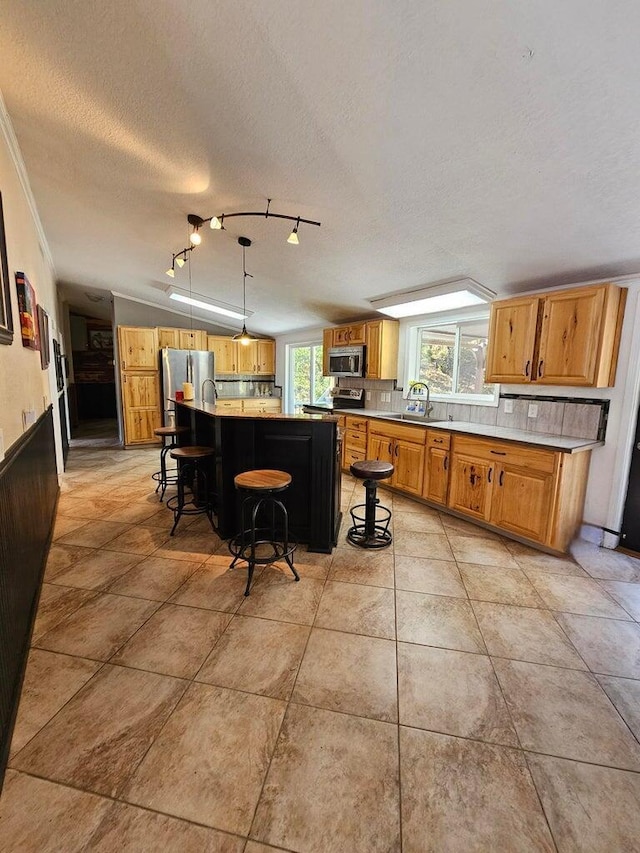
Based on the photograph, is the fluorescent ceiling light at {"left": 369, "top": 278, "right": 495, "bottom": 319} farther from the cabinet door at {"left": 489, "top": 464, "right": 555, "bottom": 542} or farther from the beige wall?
the beige wall

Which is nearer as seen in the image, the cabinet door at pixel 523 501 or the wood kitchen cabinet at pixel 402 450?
the cabinet door at pixel 523 501

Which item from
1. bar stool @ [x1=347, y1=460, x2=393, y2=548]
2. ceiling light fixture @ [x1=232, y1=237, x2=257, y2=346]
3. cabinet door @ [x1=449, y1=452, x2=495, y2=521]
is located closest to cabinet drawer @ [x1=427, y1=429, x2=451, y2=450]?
cabinet door @ [x1=449, y1=452, x2=495, y2=521]

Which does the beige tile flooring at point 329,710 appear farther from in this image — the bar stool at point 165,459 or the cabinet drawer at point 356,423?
the cabinet drawer at point 356,423

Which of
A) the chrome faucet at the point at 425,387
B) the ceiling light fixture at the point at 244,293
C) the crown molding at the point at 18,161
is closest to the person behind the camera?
the crown molding at the point at 18,161

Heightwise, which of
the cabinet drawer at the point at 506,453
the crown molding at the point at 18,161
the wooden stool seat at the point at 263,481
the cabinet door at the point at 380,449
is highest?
the crown molding at the point at 18,161

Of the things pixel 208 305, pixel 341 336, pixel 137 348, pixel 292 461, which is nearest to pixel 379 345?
pixel 341 336

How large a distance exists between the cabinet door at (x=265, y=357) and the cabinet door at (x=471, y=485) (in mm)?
5132

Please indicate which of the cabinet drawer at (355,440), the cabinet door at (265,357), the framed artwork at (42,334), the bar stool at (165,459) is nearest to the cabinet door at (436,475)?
the cabinet drawer at (355,440)

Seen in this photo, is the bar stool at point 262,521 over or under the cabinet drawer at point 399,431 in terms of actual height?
under

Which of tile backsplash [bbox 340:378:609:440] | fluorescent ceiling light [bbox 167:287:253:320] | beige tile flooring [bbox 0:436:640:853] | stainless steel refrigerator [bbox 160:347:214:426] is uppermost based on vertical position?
fluorescent ceiling light [bbox 167:287:253:320]

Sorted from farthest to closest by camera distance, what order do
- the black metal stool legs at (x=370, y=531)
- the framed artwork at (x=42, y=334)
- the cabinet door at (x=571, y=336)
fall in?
the framed artwork at (x=42, y=334) → the black metal stool legs at (x=370, y=531) → the cabinet door at (x=571, y=336)

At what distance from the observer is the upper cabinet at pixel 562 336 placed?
2.73 m

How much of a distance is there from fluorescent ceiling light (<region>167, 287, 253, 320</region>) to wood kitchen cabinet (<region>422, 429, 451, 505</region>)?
13.1 ft

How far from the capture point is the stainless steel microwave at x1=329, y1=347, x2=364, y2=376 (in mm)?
4887
